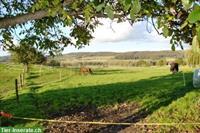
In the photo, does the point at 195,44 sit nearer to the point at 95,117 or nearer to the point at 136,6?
the point at 136,6

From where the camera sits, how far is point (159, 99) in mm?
24750

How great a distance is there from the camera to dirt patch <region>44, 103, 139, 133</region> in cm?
1739

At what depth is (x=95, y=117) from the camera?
67.6 feet

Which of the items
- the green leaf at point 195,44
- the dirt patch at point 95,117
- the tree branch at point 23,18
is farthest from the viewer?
the dirt patch at point 95,117

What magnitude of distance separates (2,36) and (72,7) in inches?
167

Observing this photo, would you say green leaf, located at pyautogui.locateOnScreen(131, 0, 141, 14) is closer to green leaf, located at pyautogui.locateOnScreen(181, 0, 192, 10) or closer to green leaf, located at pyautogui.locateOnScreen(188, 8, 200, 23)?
green leaf, located at pyautogui.locateOnScreen(181, 0, 192, 10)

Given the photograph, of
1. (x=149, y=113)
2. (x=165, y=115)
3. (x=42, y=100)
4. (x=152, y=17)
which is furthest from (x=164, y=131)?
(x=42, y=100)

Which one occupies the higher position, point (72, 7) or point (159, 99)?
point (72, 7)

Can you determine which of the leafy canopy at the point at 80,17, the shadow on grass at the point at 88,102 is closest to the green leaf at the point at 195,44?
the leafy canopy at the point at 80,17

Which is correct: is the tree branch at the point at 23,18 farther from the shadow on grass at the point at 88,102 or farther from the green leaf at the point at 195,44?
the green leaf at the point at 195,44

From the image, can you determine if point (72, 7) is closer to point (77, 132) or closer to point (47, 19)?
point (47, 19)

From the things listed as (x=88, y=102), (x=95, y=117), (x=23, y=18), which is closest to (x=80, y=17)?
(x=23, y=18)

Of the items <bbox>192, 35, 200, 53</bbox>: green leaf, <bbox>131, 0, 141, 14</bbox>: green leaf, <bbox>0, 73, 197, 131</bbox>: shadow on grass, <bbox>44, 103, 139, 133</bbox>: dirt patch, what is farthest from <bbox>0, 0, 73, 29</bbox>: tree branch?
<bbox>192, 35, 200, 53</bbox>: green leaf

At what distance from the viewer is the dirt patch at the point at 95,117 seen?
1739 cm
